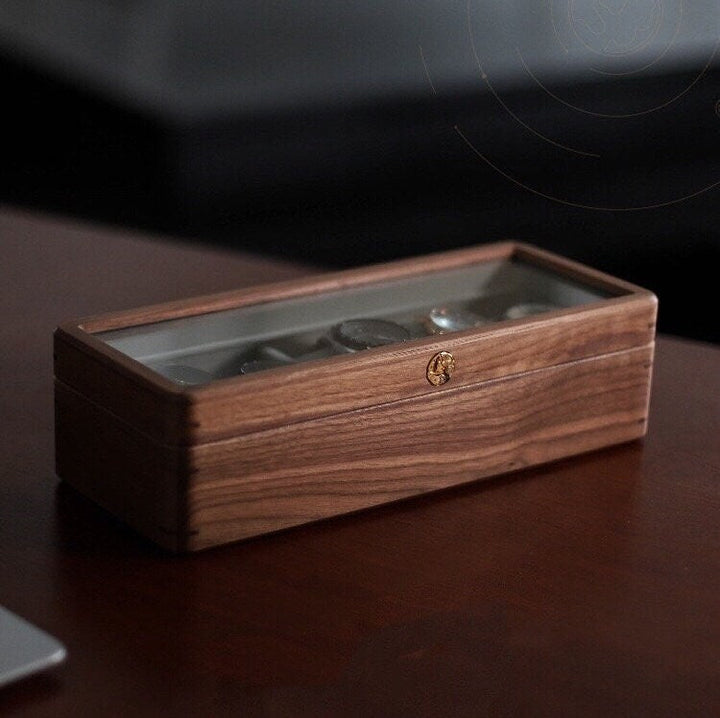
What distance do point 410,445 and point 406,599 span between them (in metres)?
0.14

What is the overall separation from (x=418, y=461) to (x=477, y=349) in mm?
86

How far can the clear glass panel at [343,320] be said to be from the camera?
1.08 meters

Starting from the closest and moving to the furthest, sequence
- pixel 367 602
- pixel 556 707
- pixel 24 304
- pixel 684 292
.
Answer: pixel 556 707 → pixel 367 602 → pixel 24 304 → pixel 684 292

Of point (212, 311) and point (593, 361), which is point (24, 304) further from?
point (593, 361)

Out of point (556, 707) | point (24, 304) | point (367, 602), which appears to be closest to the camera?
point (556, 707)

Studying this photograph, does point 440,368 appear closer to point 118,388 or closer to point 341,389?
point 341,389

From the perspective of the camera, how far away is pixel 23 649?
2.78 feet

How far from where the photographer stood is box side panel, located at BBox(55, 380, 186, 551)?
957 millimetres

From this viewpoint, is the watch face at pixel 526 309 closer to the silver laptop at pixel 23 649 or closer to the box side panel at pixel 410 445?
the box side panel at pixel 410 445

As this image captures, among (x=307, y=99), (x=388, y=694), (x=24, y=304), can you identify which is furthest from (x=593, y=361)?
(x=307, y=99)

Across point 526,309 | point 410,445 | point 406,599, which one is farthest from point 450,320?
point 406,599

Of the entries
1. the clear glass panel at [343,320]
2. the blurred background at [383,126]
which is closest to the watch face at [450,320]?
the clear glass panel at [343,320]

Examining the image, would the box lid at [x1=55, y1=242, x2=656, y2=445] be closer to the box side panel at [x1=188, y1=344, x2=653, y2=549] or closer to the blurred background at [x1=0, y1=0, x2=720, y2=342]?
the box side panel at [x1=188, y1=344, x2=653, y2=549]

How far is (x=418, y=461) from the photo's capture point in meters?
1.06
